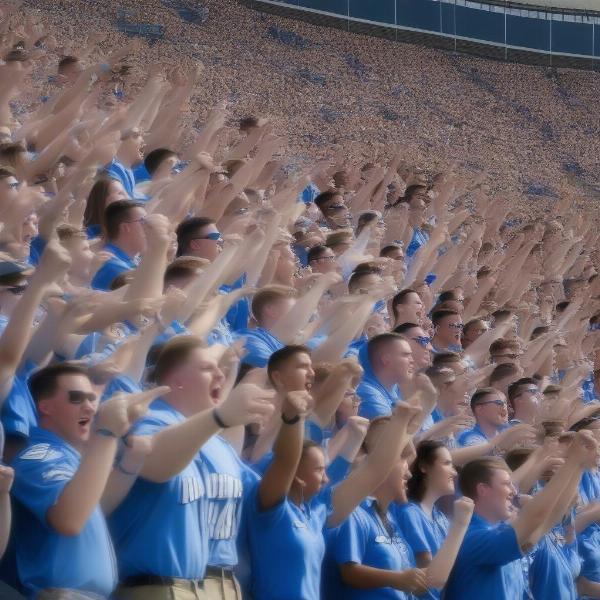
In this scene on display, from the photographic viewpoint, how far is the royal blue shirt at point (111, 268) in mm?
4578

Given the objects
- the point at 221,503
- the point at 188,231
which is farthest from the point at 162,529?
the point at 188,231

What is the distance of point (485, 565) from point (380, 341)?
1.08 metres

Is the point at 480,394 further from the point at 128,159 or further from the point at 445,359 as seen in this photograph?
the point at 128,159

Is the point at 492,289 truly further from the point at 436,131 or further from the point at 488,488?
the point at 436,131

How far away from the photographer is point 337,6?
826 inches

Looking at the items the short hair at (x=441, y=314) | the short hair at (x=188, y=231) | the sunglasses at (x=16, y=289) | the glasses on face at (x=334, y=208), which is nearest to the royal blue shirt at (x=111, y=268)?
the short hair at (x=188, y=231)

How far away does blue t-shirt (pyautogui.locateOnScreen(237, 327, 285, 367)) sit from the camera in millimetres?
4469

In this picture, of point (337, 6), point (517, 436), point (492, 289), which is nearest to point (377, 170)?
point (492, 289)

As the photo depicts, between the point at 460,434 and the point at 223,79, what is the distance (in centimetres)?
1183

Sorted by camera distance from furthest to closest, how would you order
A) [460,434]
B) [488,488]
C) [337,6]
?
[337,6]
[460,434]
[488,488]

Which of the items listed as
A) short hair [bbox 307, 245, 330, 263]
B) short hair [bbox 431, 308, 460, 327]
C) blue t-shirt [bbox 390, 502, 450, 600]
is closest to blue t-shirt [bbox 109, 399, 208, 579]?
blue t-shirt [bbox 390, 502, 450, 600]

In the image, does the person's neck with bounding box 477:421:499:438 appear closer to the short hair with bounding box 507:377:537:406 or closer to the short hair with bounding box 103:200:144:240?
the short hair with bounding box 507:377:537:406

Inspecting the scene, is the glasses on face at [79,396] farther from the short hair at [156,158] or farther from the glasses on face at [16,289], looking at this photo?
the short hair at [156,158]

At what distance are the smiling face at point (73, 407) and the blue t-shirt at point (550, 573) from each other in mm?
2189
